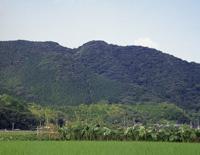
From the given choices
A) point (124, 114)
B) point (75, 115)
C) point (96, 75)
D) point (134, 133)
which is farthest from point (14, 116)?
point (96, 75)

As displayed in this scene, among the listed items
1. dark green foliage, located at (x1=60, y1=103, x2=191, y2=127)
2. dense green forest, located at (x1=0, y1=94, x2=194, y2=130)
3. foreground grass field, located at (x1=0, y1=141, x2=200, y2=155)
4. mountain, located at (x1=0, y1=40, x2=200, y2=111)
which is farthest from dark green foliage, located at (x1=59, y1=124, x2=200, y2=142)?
mountain, located at (x1=0, y1=40, x2=200, y2=111)

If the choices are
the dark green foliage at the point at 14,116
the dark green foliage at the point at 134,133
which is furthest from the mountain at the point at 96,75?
A: the dark green foliage at the point at 134,133

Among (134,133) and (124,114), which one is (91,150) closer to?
(134,133)

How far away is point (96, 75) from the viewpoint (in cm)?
8531

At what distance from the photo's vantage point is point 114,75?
309 feet

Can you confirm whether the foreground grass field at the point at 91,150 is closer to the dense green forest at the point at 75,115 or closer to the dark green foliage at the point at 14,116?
the dense green forest at the point at 75,115

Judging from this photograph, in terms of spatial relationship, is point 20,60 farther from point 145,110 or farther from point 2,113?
point 2,113

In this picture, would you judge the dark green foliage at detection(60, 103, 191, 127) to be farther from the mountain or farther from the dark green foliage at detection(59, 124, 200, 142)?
the dark green foliage at detection(59, 124, 200, 142)

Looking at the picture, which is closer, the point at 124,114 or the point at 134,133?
the point at 134,133

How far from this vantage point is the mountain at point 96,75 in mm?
66900

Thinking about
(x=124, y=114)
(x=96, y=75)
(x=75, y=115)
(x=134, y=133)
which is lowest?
(x=134, y=133)

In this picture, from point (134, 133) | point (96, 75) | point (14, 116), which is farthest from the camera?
point (96, 75)

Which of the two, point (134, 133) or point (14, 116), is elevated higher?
point (14, 116)

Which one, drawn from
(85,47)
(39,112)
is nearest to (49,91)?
(39,112)
